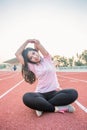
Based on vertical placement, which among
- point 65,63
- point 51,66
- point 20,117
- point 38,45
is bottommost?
point 65,63

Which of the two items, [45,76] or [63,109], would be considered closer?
[63,109]

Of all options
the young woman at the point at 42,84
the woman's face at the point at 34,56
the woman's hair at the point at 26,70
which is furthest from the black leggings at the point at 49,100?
the woman's face at the point at 34,56

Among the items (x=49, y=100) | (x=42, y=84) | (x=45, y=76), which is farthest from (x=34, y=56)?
(x=49, y=100)

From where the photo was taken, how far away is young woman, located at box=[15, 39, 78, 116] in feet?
18.3

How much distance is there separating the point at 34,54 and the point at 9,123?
1.82 m

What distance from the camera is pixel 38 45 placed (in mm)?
6293

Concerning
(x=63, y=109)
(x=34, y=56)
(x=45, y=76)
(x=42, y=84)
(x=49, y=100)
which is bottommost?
(x=63, y=109)

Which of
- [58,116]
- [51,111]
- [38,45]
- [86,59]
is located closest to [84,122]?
[58,116]

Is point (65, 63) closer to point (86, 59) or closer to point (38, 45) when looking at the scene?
point (86, 59)

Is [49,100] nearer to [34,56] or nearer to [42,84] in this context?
[42,84]

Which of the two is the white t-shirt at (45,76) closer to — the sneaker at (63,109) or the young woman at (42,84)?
the young woman at (42,84)

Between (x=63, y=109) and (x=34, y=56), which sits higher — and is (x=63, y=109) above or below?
below

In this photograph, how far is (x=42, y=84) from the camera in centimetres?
598

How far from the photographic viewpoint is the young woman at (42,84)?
5.57 metres
